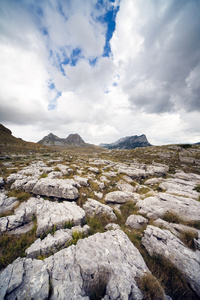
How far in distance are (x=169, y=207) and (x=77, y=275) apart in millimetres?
8901

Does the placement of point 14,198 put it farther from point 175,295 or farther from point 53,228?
point 175,295

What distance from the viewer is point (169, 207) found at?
28.5 feet

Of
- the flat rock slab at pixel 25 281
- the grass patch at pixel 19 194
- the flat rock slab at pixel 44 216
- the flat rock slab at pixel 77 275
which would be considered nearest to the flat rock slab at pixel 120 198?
the flat rock slab at pixel 44 216

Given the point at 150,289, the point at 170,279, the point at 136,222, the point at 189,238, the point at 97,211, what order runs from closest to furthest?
the point at 150,289, the point at 170,279, the point at 189,238, the point at 136,222, the point at 97,211

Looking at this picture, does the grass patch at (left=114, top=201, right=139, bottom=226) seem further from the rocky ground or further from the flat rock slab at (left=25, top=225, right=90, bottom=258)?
the flat rock slab at (left=25, top=225, right=90, bottom=258)

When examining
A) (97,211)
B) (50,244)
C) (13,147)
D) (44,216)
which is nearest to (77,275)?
(50,244)

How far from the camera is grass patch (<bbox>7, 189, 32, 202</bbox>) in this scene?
28.0 ft

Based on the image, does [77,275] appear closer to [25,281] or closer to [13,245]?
[25,281]

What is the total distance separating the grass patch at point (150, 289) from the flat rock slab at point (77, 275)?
0.26 metres

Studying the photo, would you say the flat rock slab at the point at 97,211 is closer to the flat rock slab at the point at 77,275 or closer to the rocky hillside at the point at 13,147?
the flat rock slab at the point at 77,275

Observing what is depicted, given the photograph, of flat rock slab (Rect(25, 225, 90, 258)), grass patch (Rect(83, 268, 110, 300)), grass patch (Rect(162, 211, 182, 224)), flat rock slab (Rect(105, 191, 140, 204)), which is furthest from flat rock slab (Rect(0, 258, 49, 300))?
grass patch (Rect(162, 211, 182, 224))

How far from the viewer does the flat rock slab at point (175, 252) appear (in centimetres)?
430

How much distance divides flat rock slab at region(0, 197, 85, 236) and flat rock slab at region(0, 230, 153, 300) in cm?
187

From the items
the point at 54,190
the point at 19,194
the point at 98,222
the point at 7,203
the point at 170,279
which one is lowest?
the point at 170,279
